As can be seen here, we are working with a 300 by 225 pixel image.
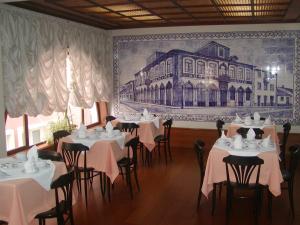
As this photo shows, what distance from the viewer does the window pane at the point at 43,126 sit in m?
6.31

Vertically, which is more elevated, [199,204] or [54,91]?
[54,91]

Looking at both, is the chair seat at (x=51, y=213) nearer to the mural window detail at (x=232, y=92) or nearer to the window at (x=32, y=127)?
the window at (x=32, y=127)

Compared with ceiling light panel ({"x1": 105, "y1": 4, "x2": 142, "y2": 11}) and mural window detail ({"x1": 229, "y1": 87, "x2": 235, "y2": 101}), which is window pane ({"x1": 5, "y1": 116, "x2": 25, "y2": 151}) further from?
mural window detail ({"x1": 229, "y1": 87, "x2": 235, "y2": 101})

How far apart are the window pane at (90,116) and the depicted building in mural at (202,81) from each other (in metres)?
0.98

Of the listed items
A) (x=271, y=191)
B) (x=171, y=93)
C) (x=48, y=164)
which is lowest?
(x=271, y=191)

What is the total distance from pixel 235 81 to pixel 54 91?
160 inches

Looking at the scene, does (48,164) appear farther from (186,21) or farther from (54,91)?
(186,21)

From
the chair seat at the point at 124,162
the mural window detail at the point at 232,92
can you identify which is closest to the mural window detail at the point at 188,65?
the mural window detail at the point at 232,92

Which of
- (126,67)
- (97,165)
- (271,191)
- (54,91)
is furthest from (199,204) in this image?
(126,67)

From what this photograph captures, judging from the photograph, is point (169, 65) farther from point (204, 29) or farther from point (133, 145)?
point (133, 145)

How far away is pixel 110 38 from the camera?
8.73m
